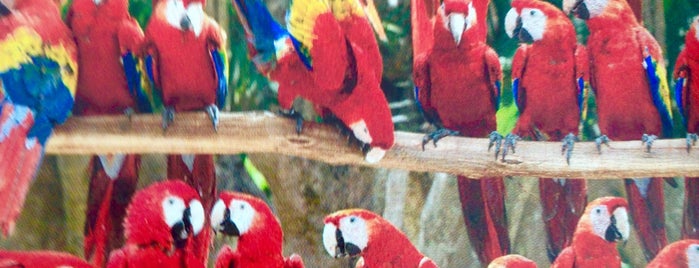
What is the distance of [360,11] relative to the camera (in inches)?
67.7

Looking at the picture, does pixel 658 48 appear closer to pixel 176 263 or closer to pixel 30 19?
pixel 176 263

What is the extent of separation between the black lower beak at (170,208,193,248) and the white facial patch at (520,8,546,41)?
3.47 ft

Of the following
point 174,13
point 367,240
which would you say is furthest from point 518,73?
point 174,13

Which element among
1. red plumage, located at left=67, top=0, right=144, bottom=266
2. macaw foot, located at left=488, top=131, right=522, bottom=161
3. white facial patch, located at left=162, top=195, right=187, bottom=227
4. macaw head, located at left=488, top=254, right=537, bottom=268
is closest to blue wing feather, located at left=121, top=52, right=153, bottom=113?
red plumage, located at left=67, top=0, right=144, bottom=266

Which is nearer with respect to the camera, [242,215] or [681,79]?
[242,215]

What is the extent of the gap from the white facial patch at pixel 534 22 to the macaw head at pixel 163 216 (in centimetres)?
103

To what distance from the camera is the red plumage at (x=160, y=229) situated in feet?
5.36

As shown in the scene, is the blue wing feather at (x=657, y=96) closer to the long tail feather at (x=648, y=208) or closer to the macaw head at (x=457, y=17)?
the long tail feather at (x=648, y=208)

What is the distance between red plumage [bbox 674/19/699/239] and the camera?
1.78m

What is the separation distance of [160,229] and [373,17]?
0.81m

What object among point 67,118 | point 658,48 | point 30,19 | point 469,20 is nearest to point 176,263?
point 67,118

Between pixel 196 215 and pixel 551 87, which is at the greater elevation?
pixel 551 87

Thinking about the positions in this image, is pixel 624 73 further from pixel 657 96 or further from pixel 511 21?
pixel 511 21

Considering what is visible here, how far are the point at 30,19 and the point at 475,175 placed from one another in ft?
4.10
